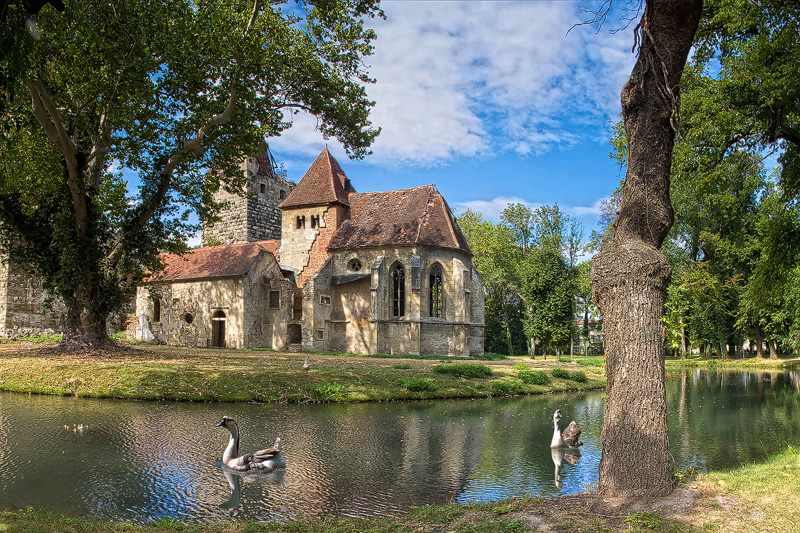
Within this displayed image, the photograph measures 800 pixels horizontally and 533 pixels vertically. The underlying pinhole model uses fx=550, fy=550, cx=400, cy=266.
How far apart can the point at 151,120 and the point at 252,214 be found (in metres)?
25.3

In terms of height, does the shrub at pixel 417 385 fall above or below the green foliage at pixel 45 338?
below

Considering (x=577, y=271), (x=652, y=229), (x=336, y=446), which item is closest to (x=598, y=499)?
(x=652, y=229)

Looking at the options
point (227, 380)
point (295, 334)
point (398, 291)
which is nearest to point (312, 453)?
point (227, 380)

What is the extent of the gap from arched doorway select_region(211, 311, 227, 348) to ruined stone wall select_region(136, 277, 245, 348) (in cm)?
24

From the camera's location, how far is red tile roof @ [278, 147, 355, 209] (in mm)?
38031

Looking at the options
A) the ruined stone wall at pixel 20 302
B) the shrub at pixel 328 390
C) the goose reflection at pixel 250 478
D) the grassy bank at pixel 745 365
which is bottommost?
the grassy bank at pixel 745 365

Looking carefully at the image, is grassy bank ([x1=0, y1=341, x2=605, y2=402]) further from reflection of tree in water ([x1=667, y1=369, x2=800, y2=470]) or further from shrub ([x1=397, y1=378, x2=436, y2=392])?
reflection of tree in water ([x1=667, y1=369, x2=800, y2=470])

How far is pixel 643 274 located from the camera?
6.25m

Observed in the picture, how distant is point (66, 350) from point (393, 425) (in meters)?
14.3

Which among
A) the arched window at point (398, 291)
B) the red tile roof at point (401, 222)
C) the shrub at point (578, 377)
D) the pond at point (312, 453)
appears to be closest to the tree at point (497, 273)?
the red tile roof at point (401, 222)

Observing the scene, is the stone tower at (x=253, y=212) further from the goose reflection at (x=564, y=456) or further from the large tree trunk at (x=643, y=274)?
the large tree trunk at (x=643, y=274)

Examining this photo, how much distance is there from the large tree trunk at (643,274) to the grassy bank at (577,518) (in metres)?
0.45

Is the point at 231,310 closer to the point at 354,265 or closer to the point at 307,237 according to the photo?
the point at 307,237

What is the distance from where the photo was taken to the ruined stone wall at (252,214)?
44.6 metres
